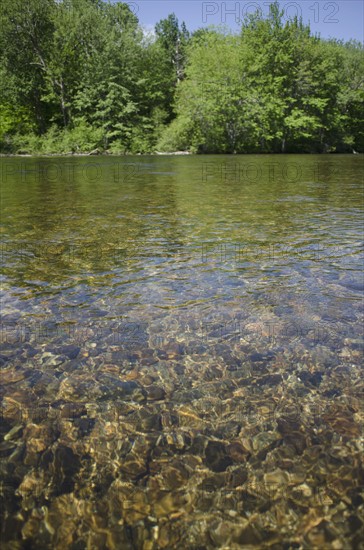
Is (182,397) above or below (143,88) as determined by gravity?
below

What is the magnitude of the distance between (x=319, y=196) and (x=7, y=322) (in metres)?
12.1

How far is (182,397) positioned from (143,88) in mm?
58215

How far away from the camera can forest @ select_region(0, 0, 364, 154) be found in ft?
153

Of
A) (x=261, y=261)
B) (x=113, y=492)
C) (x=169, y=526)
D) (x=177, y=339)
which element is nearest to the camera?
(x=169, y=526)

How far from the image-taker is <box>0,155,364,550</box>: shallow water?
90.7 inches

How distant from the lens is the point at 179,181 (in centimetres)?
1856

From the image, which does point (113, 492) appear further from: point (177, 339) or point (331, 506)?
point (177, 339)

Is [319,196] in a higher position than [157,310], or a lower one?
higher

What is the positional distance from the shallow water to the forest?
4316 cm

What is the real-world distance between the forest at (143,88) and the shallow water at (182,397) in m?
43.2

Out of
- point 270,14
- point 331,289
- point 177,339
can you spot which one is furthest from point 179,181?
point 270,14

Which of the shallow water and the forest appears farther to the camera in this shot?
the forest

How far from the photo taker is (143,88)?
178ft

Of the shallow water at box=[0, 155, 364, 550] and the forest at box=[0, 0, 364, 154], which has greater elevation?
the forest at box=[0, 0, 364, 154]
